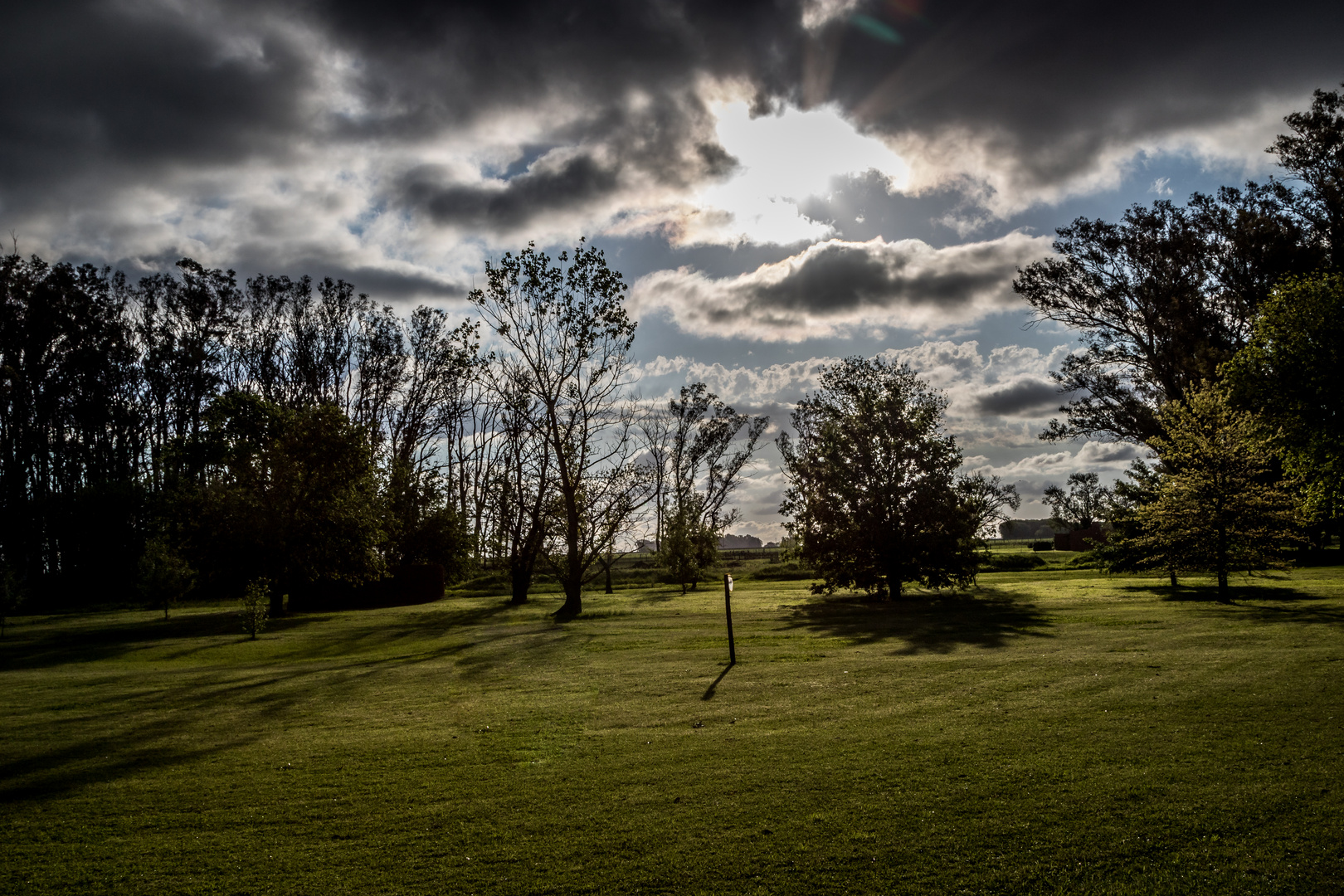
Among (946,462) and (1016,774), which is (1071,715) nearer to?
(1016,774)

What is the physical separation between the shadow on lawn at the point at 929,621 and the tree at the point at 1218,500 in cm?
499

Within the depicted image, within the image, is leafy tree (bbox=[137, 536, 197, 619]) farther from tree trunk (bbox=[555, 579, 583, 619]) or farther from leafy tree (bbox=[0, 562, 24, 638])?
tree trunk (bbox=[555, 579, 583, 619])

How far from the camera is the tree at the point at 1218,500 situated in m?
20.9

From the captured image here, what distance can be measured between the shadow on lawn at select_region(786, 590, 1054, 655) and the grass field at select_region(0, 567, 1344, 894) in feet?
4.43

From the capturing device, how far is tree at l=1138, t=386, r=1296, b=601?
20906mm

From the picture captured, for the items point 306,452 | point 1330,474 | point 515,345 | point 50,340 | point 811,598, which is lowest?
point 811,598

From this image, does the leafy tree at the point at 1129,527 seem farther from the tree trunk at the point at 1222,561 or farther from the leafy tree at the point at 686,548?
the leafy tree at the point at 686,548

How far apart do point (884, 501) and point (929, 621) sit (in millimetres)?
7855

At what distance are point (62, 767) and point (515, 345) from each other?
23253 mm

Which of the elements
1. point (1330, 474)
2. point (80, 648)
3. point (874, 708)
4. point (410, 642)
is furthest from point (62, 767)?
point (1330, 474)

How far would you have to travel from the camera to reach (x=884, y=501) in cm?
2767

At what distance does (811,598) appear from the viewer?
102ft

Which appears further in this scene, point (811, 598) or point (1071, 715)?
point (811, 598)

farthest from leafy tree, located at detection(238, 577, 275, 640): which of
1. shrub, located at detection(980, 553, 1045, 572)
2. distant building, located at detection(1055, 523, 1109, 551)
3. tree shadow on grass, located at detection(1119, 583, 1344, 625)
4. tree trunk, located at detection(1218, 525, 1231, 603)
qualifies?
distant building, located at detection(1055, 523, 1109, 551)
